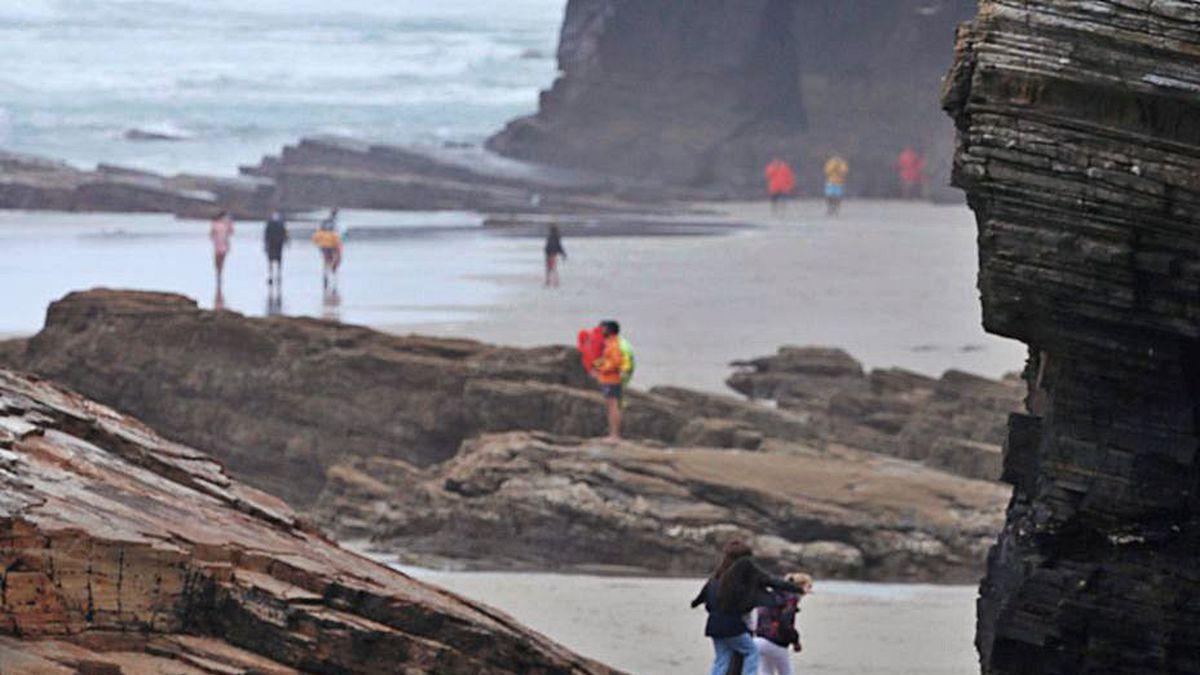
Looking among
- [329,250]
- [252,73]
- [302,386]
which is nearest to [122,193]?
[329,250]

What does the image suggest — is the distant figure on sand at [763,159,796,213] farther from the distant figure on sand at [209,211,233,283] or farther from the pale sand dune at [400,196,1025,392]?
the distant figure on sand at [209,211,233,283]

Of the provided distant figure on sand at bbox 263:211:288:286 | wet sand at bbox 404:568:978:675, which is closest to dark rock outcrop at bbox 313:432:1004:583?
wet sand at bbox 404:568:978:675

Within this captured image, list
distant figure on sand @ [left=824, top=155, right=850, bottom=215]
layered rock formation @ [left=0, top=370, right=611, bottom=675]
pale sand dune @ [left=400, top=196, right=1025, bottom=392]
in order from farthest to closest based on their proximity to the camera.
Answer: distant figure on sand @ [left=824, top=155, right=850, bottom=215], pale sand dune @ [left=400, top=196, right=1025, bottom=392], layered rock formation @ [left=0, top=370, right=611, bottom=675]

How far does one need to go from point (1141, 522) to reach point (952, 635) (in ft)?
13.9

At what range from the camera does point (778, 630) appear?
11422 mm

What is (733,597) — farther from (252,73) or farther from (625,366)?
(252,73)

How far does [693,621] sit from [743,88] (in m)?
44.2

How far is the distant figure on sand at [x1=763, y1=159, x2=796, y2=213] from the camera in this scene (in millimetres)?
50375

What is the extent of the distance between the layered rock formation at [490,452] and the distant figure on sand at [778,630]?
4573 mm

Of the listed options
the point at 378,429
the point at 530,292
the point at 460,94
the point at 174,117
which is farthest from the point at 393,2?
the point at 378,429

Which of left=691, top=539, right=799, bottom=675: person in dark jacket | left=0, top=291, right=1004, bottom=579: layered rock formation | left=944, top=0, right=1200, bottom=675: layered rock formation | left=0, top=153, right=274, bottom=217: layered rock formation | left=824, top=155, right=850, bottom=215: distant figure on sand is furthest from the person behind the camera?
left=824, top=155, right=850, bottom=215: distant figure on sand

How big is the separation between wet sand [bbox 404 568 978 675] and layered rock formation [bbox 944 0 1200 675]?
293 centimetres

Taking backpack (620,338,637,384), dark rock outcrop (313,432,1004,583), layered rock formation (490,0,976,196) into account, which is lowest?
dark rock outcrop (313,432,1004,583)

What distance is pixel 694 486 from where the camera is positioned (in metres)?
16.7
